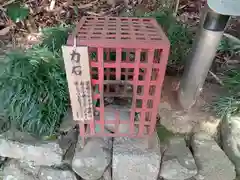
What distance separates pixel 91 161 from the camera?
1562 mm

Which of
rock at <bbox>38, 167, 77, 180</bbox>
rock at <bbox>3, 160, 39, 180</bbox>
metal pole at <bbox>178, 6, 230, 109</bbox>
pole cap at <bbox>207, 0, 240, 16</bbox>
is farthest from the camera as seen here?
rock at <bbox>3, 160, 39, 180</bbox>

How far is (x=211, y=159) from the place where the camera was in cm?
162

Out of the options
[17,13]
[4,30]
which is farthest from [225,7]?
[4,30]

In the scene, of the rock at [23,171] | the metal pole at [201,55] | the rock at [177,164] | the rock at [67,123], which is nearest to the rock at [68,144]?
the rock at [67,123]

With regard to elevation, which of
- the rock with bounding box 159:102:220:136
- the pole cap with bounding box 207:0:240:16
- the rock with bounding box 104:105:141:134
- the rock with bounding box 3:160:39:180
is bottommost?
the rock with bounding box 3:160:39:180

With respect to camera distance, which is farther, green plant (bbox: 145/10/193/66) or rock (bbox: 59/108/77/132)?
green plant (bbox: 145/10/193/66)

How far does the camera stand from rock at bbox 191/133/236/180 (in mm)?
1587

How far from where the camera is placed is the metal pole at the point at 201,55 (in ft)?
4.49

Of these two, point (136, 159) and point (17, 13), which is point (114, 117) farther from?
point (17, 13)

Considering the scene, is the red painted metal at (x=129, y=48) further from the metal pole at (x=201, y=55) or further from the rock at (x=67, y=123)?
the metal pole at (x=201, y=55)

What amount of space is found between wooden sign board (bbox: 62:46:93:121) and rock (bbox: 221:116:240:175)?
994 millimetres

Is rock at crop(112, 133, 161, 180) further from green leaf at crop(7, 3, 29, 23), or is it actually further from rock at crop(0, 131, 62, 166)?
green leaf at crop(7, 3, 29, 23)

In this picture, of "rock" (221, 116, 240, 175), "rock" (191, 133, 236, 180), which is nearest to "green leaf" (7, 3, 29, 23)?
"rock" (191, 133, 236, 180)

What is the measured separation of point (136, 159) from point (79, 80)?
0.67 m
